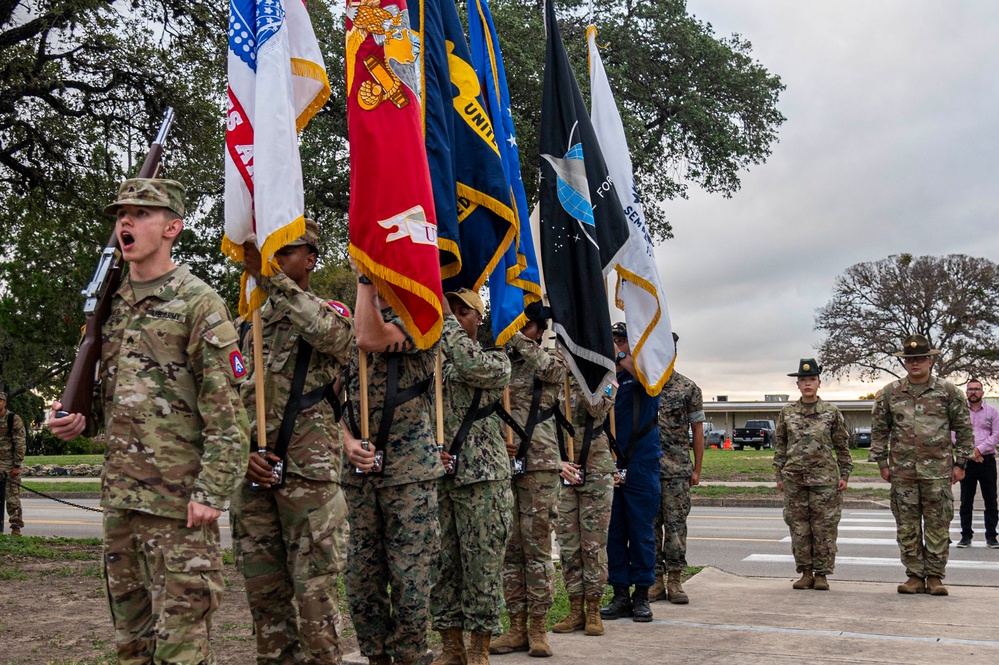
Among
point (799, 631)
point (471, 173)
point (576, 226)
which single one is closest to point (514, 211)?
point (471, 173)

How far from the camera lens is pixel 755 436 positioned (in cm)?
5572

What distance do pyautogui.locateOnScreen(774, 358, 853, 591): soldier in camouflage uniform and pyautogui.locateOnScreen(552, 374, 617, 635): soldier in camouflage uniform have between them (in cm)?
294

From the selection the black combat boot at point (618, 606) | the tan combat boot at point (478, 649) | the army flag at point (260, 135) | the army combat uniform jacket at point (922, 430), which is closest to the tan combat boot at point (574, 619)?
the black combat boot at point (618, 606)

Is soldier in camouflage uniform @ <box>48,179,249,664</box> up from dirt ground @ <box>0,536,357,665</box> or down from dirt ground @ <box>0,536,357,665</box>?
up

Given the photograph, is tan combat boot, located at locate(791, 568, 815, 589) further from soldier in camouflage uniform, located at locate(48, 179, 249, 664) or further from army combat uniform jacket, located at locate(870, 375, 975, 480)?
soldier in camouflage uniform, located at locate(48, 179, 249, 664)

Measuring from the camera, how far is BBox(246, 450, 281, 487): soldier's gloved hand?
4504mm

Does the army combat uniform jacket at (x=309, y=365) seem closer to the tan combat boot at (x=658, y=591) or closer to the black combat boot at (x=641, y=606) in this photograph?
the black combat boot at (x=641, y=606)

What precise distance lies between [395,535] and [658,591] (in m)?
4.42

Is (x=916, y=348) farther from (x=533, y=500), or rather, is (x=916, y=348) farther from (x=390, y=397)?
(x=390, y=397)

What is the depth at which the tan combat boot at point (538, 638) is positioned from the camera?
20.8 feet

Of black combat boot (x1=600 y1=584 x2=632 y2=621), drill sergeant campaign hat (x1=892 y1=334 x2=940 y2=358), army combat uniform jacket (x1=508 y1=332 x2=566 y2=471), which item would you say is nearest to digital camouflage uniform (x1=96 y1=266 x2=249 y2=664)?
army combat uniform jacket (x1=508 y1=332 x2=566 y2=471)

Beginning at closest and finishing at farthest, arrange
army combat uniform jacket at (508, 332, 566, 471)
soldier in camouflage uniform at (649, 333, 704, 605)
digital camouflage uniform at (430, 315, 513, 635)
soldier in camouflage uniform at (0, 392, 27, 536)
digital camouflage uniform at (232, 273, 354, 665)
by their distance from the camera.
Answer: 1. digital camouflage uniform at (232, 273, 354, 665)
2. digital camouflage uniform at (430, 315, 513, 635)
3. army combat uniform jacket at (508, 332, 566, 471)
4. soldier in camouflage uniform at (649, 333, 704, 605)
5. soldier in camouflage uniform at (0, 392, 27, 536)

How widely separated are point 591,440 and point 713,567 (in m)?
4.28

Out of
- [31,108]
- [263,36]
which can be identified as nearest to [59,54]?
[31,108]
